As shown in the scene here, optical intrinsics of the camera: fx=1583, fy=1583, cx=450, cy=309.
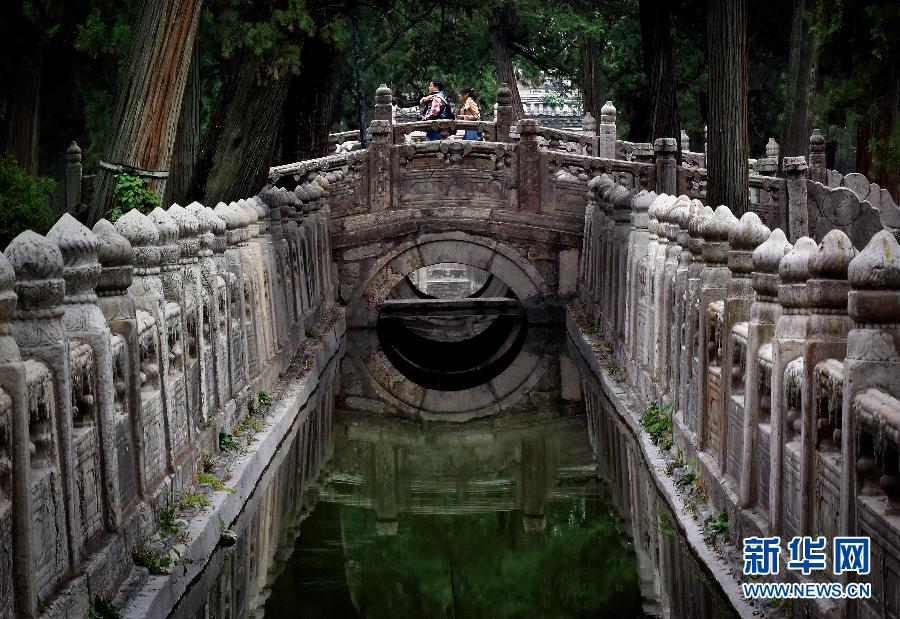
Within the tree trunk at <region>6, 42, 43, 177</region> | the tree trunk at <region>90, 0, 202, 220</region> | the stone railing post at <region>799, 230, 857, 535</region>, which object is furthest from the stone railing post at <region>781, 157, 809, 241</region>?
the stone railing post at <region>799, 230, 857, 535</region>

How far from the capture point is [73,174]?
28.6 metres

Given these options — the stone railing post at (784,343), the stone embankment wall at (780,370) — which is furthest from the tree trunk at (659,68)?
the stone railing post at (784,343)

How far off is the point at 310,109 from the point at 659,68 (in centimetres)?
603

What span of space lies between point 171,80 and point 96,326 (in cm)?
647

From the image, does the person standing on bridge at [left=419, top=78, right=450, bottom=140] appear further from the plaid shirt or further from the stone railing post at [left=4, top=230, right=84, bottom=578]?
the stone railing post at [left=4, top=230, right=84, bottom=578]

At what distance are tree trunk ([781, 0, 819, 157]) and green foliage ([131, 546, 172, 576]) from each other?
1817 cm

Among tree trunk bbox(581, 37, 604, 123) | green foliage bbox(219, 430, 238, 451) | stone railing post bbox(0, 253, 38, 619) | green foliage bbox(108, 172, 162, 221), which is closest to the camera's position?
stone railing post bbox(0, 253, 38, 619)

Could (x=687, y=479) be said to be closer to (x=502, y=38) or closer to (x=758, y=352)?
(x=758, y=352)

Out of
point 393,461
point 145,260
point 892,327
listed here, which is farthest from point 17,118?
point 892,327

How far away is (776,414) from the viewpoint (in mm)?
7613

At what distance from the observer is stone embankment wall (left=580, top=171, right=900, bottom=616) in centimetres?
613

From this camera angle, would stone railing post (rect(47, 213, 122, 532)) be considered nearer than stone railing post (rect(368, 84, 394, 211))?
Yes

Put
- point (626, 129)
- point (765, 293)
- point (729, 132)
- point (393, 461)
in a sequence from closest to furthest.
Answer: point (765, 293) → point (393, 461) → point (729, 132) → point (626, 129)

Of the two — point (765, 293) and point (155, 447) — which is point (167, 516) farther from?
point (765, 293)
